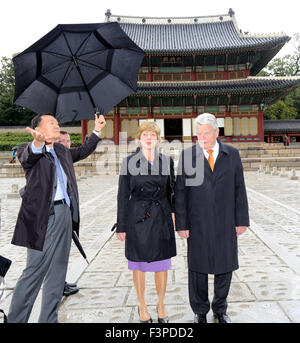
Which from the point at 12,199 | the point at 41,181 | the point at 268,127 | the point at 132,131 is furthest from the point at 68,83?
the point at 268,127

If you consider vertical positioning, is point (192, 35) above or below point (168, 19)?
below

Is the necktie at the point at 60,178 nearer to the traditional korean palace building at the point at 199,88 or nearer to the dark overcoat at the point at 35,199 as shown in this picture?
the dark overcoat at the point at 35,199

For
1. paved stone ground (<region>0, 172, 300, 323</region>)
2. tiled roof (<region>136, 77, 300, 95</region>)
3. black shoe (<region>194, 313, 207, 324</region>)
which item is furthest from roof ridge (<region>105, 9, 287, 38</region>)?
black shoe (<region>194, 313, 207, 324</region>)

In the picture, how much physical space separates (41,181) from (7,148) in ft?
102

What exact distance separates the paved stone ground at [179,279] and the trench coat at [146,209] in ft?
2.31

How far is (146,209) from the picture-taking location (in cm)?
271

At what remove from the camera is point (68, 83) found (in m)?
3.26

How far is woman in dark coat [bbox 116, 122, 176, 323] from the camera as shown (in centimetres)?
270

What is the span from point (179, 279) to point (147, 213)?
5.19ft

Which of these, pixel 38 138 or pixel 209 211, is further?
pixel 209 211

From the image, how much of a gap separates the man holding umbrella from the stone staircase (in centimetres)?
1534

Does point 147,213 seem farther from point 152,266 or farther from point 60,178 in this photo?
point 60,178

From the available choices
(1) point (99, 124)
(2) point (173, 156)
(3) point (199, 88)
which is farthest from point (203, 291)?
(3) point (199, 88)

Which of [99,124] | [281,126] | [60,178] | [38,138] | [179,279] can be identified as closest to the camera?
[38,138]
